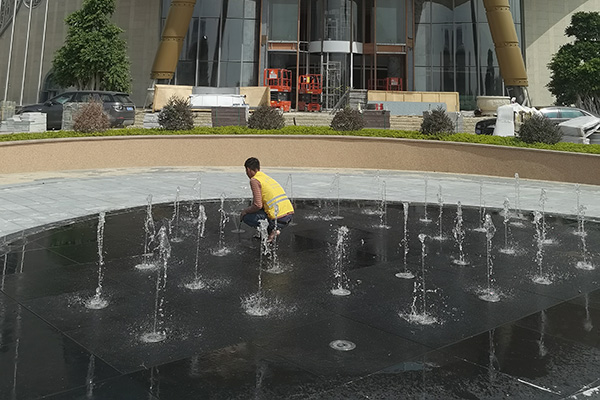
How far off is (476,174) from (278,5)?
88.7 feet

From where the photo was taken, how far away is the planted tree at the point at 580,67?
38656 mm

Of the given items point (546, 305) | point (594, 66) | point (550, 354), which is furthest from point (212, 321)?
point (594, 66)

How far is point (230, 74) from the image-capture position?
4106cm

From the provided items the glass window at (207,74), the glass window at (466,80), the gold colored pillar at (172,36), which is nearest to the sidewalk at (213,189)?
the gold colored pillar at (172,36)

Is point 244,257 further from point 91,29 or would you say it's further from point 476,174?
point 91,29

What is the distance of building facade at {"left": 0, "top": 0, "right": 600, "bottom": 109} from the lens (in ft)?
134

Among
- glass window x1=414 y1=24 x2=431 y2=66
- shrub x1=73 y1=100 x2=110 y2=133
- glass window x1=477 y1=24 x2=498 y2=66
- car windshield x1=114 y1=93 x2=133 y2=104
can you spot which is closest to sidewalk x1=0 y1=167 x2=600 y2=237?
shrub x1=73 y1=100 x2=110 y2=133

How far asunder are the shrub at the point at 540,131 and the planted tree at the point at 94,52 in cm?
2978

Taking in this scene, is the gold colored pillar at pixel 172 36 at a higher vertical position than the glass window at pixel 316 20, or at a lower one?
lower

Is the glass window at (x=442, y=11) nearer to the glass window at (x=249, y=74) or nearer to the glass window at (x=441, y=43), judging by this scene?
the glass window at (x=441, y=43)

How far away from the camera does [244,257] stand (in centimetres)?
803

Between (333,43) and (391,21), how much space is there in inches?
196

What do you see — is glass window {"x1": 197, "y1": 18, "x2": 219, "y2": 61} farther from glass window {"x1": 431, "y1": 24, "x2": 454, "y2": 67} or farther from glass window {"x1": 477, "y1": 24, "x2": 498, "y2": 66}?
glass window {"x1": 477, "y1": 24, "x2": 498, "y2": 66}

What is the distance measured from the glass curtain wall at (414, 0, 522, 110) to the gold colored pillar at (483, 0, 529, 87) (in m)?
6.93
